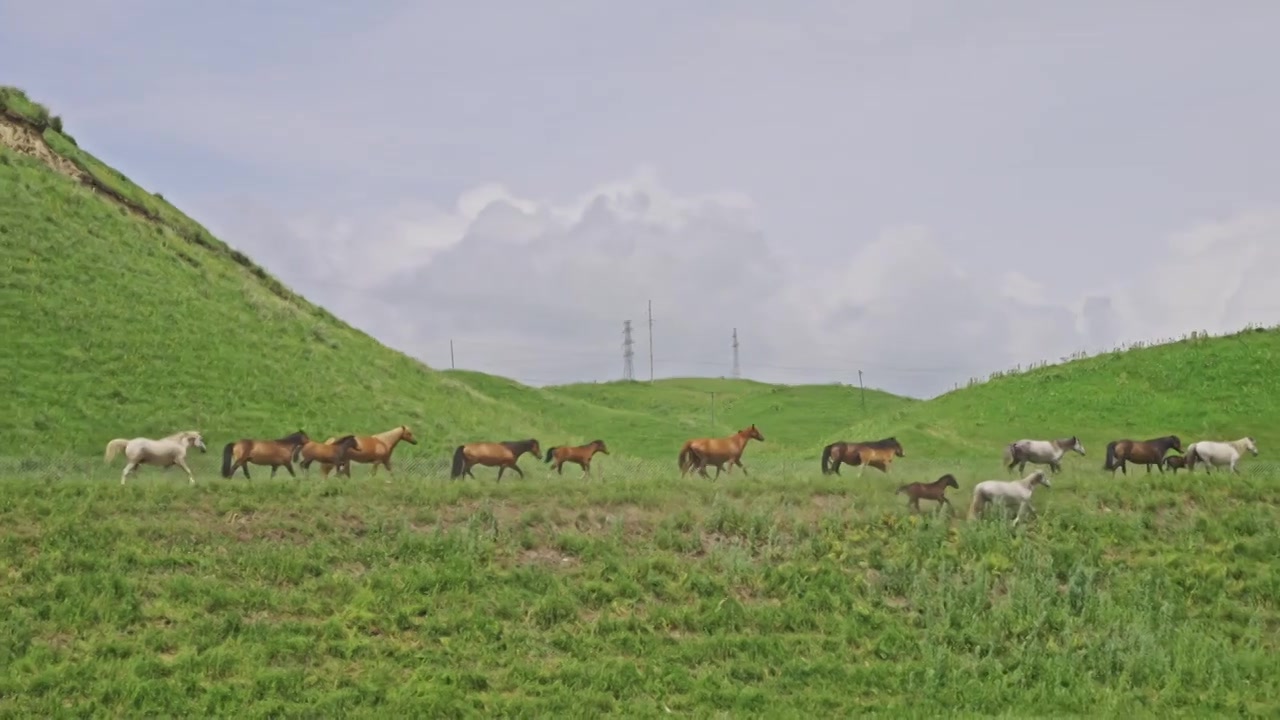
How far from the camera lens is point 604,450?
33562mm

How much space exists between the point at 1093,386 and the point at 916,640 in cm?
3694

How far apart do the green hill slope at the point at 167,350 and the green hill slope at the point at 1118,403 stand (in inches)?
283

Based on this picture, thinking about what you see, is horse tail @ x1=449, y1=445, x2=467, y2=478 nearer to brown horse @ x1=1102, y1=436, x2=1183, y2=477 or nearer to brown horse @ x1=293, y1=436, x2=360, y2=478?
brown horse @ x1=293, y1=436, x2=360, y2=478

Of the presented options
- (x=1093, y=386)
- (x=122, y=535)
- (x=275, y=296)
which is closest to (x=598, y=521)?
(x=122, y=535)

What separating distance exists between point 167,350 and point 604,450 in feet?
68.0

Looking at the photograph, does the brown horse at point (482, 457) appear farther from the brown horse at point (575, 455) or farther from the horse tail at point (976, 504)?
the horse tail at point (976, 504)

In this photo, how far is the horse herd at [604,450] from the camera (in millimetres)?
26422

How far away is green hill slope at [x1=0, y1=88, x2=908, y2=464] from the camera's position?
133 ft

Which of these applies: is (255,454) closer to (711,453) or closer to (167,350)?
(711,453)

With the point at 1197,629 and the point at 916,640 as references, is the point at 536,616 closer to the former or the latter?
the point at 916,640

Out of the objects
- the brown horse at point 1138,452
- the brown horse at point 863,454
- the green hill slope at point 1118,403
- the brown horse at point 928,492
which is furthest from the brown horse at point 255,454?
the green hill slope at point 1118,403

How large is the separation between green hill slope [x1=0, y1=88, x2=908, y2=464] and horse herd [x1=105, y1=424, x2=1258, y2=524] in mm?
8683

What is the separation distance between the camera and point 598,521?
25.0 meters

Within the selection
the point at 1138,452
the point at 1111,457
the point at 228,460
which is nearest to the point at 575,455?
the point at 228,460
